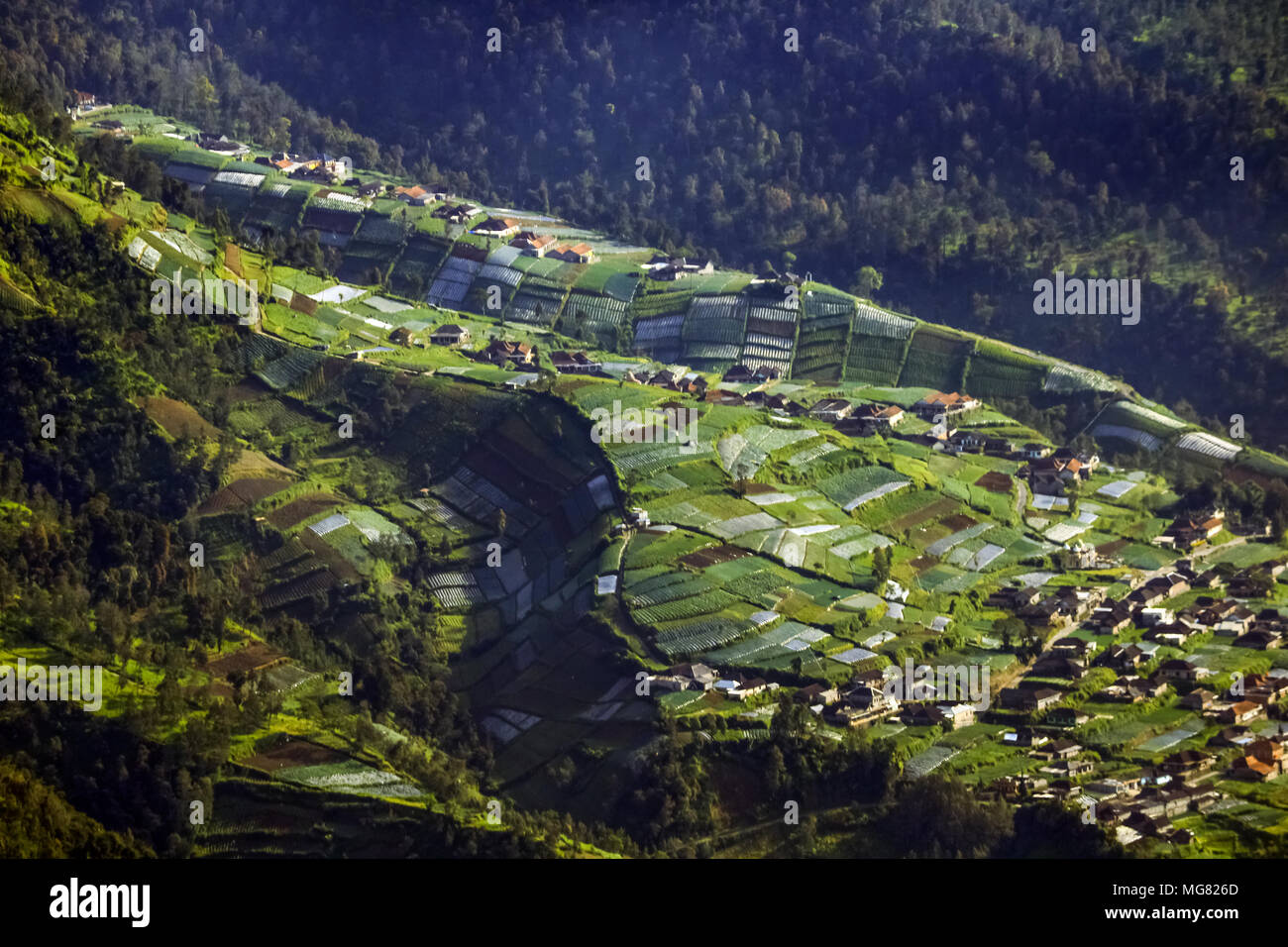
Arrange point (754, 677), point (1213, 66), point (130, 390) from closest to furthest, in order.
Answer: point (754, 677) < point (130, 390) < point (1213, 66)

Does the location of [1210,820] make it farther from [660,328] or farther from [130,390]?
[660,328]

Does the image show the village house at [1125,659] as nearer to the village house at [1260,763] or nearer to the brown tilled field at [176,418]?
the village house at [1260,763]

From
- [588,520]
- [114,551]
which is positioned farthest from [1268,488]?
[114,551]

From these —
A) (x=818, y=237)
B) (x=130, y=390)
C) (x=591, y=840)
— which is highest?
(x=818, y=237)

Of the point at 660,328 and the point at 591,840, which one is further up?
the point at 660,328

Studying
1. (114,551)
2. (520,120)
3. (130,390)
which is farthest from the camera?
(520,120)
